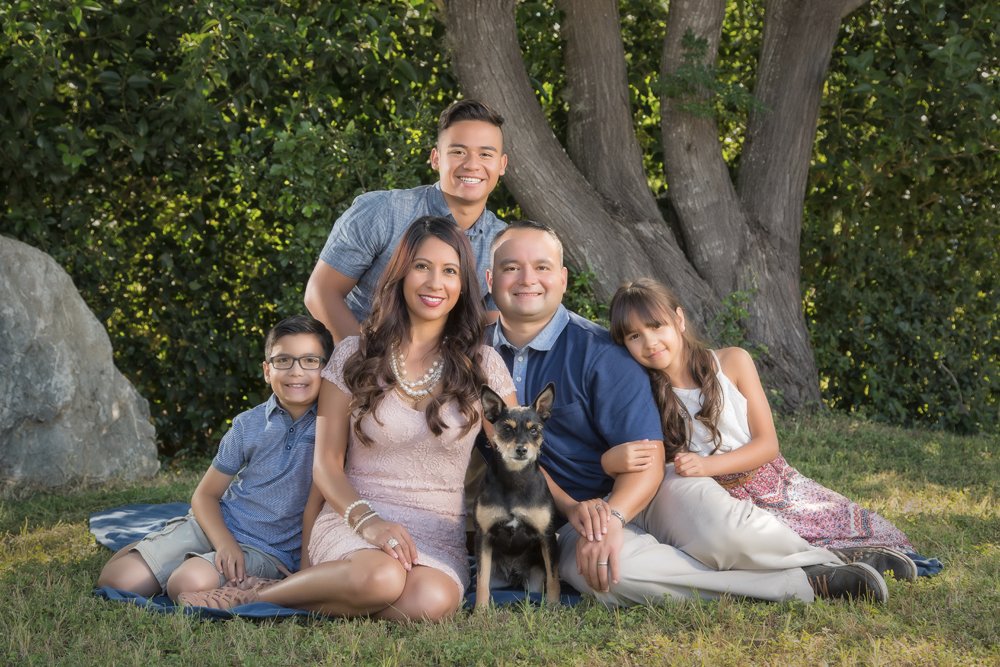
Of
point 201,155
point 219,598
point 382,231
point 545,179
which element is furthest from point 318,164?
point 219,598

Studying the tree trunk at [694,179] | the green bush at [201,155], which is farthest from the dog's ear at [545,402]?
the green bush at [201,155]

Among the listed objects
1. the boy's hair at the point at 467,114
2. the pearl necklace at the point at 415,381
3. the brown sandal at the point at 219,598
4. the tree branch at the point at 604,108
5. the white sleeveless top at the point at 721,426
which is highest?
the tree branch at the point at 604,108

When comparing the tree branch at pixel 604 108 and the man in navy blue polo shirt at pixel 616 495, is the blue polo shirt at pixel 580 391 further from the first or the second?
the tree branch at pixel 604 108

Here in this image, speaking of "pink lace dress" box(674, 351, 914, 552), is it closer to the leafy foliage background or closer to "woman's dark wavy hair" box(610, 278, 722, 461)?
"woman's dark wavy hair" box(610, 278, 722, 461)

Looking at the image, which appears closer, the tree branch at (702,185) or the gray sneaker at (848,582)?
the gray sneaker at (848,582)

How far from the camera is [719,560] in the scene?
3910mm

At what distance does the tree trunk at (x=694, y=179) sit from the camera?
296 inches

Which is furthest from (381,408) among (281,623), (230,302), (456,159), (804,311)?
(804,311)

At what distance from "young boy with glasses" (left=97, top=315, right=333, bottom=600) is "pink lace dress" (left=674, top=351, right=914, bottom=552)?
1.56 meters

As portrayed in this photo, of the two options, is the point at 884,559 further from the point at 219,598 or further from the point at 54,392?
the point at 54,392

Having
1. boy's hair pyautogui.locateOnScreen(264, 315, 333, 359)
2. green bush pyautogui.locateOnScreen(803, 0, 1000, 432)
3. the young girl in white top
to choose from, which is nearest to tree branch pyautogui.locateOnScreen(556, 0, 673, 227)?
green bush pyautogui.locateOnScreen(803, 0, 1000, 432)

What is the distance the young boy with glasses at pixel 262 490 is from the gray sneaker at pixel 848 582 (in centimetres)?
203

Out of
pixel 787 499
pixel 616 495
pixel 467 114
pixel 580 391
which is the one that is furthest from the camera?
pixel 467 114

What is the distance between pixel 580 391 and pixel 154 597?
184 centimetres
